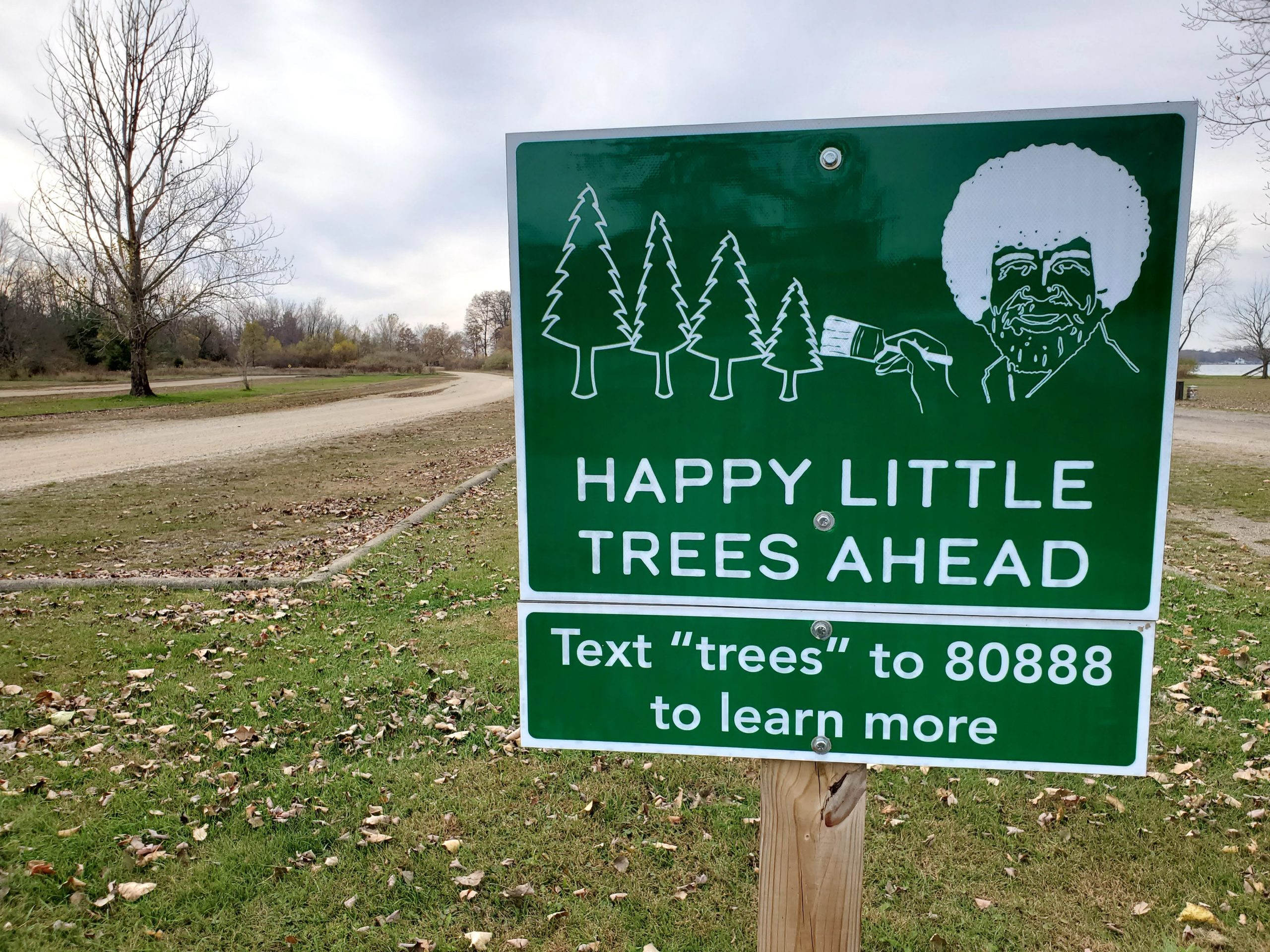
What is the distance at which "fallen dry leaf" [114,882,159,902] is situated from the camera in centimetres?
337

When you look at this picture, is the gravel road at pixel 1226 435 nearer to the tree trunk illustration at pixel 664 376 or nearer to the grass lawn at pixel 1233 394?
the grass lawn at pixel 1233 394

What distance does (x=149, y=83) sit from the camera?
101 feet

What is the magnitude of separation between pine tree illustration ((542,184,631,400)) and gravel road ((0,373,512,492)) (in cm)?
1457

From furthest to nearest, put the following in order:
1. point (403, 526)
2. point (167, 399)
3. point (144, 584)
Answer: point (167, 399) < point (403, 526) < point (144, 584)

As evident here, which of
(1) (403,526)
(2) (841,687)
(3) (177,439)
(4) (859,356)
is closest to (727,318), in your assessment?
(4) (859,356)

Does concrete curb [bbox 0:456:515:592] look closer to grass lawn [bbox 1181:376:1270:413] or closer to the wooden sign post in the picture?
the wooden sign post

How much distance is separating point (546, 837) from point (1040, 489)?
3122 mm

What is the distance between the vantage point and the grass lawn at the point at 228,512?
853 cm

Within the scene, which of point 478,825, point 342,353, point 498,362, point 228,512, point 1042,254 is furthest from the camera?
point 498,362

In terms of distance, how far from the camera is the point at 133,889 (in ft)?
11.2

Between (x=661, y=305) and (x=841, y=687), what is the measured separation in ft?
2.77

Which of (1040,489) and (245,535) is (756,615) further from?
(245,535)

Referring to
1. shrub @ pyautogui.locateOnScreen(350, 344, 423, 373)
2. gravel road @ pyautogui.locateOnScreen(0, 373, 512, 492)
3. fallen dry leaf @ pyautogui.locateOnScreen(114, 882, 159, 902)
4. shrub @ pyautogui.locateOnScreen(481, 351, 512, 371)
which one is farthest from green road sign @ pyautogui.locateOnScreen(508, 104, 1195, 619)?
shrub @ pyautogui.locateOnScreen(481, 351, 512, 371)

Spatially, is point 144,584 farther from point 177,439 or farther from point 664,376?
point 177,439
